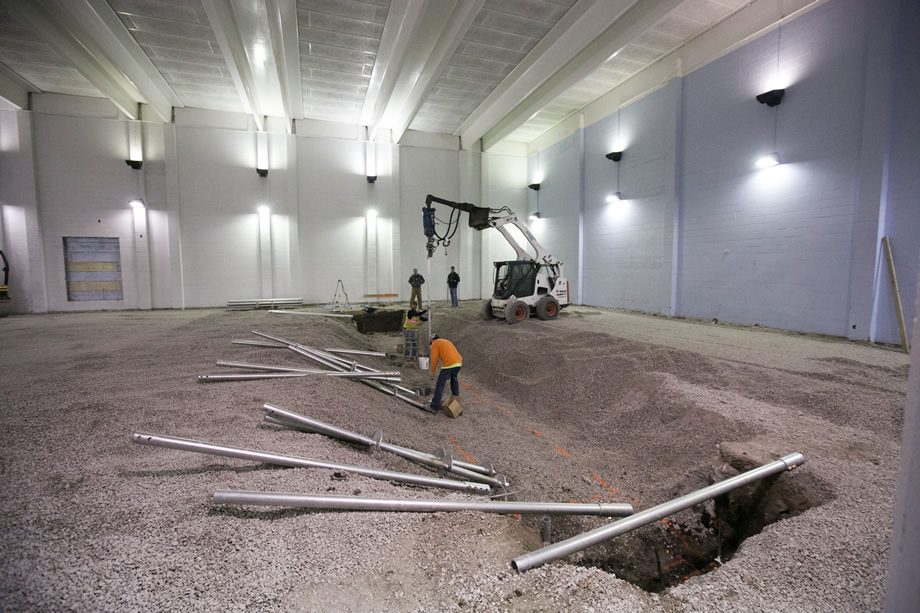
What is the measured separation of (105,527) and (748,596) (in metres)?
3.32

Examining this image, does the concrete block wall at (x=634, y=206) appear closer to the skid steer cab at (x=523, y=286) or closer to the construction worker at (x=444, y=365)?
the skid steer cab at (x=523, y=286)

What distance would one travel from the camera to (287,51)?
11656 mm

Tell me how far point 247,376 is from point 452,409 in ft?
9.61

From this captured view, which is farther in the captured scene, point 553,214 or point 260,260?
point 553,214

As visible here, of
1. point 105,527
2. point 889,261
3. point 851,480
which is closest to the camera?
point 105,527

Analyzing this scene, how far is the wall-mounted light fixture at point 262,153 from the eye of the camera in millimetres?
16094

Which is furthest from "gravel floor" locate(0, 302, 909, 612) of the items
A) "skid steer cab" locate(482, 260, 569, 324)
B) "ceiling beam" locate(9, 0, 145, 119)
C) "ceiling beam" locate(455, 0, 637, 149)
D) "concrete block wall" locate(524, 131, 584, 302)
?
"concrete block wall" locate(524, 131, 584, 302)

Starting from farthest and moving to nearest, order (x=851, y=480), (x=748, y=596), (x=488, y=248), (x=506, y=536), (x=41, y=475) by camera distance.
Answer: (x=488, y=248) < (x=851, y=480) < (x=41, y=475) < (x=506, y=536) < (x=748, y=596)

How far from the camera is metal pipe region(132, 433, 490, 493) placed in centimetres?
273

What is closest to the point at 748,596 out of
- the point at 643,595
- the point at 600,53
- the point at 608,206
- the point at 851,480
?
the point at 643,595

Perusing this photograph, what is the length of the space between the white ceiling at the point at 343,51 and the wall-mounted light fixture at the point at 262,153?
2.31 feet

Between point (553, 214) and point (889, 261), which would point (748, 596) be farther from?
point (553, 214)

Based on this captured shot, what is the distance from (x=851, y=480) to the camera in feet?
10.3

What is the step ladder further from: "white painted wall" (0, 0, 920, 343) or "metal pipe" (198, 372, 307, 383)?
"white painted wall" (0, 0, 920, 343)
